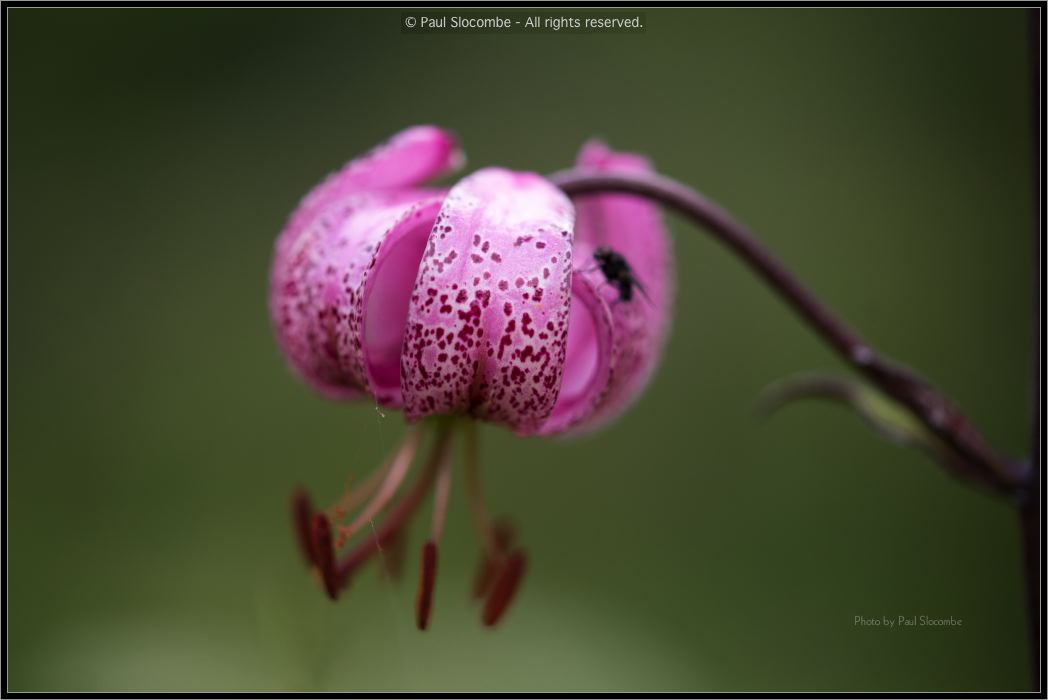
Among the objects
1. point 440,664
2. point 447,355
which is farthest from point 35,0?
point 440,664

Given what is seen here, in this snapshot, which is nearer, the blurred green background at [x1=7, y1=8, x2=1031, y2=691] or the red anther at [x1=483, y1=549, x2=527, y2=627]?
the red anther at [x1=483, y1=549, x2=527, y2=627]

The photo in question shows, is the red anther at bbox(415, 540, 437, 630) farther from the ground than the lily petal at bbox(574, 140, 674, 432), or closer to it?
closer to it

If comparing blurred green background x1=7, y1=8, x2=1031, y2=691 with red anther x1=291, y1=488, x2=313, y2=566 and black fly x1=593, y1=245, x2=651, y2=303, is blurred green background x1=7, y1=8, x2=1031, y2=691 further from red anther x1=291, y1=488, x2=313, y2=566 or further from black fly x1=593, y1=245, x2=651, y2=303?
black fly x1=593, y1=245, x2=651, y2=303

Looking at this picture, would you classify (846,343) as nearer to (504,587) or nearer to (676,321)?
(504,587)

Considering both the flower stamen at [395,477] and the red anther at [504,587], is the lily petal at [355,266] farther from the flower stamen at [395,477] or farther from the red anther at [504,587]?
the red anther at [504,587]

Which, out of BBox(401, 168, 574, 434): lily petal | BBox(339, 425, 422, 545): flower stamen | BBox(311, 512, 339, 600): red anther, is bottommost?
BBox(311, 512, 339, 600): red anther

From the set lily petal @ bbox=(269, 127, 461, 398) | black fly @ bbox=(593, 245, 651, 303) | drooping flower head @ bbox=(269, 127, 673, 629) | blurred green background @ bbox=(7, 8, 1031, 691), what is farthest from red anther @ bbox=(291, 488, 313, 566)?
blurred green background @ bbox=(7, 8, 1031, 691)

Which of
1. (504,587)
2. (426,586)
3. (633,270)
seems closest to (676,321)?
(633,270)

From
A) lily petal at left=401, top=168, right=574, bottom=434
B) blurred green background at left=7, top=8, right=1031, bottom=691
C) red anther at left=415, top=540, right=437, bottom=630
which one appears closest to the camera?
lily petal at left=401, top=168, right=574, bottom=434
